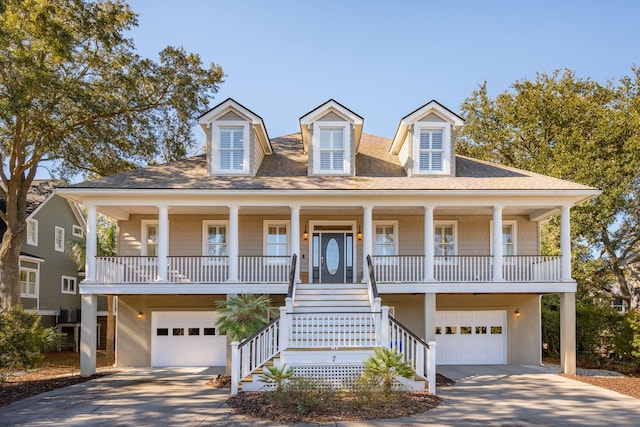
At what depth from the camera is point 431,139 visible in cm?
1725

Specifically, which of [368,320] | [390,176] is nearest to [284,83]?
[390,176]

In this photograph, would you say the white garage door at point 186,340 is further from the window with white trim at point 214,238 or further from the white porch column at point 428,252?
the white porch column at point 428,252

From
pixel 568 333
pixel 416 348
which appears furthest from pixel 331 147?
pixel 568 333

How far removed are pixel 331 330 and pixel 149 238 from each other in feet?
27.6

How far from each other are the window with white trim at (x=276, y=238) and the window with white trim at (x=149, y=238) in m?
3.70

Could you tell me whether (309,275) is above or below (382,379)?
above

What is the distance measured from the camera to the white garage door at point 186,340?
18078mm

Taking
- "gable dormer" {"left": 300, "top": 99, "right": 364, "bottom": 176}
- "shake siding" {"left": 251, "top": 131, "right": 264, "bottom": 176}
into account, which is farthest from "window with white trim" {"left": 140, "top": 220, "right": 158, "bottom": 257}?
"gable dormer" {"left": 300, "top": 99, "right": 364, "bottom": 176}

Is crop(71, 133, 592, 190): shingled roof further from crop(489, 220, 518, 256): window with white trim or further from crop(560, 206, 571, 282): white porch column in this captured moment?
crop(489, 220, 518, 256): window with white trim

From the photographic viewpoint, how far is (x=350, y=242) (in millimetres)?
18594

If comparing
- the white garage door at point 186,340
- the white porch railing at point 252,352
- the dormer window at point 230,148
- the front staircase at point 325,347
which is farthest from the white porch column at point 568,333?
the white garage door at point 186,340

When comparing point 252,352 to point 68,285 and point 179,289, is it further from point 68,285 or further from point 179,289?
point 68,285

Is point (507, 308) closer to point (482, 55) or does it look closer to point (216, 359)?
point (482, 55)

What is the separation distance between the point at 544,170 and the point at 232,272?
15542 mm
